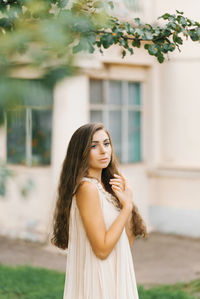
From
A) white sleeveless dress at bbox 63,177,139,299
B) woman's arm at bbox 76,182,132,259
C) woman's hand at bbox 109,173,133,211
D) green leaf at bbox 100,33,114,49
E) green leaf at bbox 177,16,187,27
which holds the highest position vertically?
green leaf at bbox 177,16,187,27

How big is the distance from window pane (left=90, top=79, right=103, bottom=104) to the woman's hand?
5.77 meters

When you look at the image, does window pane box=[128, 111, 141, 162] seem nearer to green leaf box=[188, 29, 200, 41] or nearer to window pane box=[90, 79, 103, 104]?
window pane box=[90, 79, 103, 104]

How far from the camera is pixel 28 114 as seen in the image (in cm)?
93

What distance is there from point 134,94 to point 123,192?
6456 millimetres

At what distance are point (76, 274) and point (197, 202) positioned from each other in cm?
609

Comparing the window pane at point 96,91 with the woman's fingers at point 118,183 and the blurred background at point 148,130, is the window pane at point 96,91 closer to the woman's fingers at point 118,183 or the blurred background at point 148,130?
the blurred background at point 148,130

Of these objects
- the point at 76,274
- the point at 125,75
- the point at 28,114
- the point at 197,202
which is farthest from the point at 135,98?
the point at 28,114

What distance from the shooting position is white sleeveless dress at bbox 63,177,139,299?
2.48 m

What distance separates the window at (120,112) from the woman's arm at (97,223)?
5.80 meters

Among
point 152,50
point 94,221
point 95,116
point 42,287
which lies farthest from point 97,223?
point 95,116

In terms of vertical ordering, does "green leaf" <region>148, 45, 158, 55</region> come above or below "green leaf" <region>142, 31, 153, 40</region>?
below

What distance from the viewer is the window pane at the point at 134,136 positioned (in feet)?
29.0

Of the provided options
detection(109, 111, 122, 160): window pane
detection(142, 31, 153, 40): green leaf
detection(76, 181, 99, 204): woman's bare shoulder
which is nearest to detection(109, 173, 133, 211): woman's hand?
detection(76, 181, 99, 204): woman's bare shoulder

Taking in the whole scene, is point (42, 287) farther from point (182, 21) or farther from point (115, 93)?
point (115, 93)
